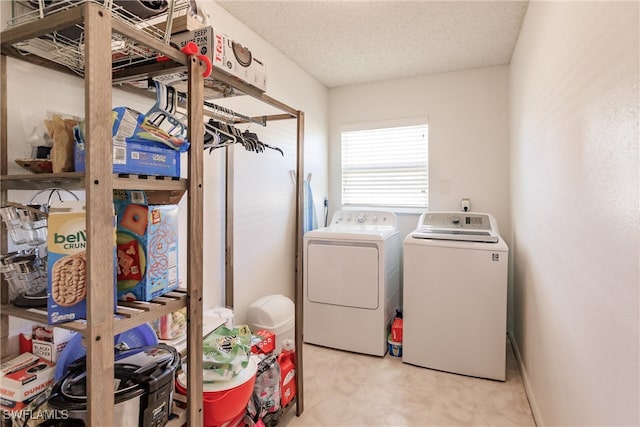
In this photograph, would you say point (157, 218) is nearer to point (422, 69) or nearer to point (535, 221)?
point (535, 221)

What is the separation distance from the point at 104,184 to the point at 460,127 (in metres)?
3.08

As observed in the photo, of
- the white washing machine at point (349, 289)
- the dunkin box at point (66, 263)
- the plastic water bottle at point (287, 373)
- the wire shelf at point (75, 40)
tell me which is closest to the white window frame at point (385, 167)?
the white washing machine at point (349, 289)

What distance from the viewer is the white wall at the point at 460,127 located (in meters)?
3.16

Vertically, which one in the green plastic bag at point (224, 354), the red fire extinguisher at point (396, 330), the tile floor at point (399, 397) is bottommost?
the tile floor at point (399, 397)

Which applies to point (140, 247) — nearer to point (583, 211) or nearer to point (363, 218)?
point (583, 211)

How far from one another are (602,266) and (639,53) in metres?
0.58

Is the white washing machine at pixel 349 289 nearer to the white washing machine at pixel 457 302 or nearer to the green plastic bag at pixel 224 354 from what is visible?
the white washing machine at pixel 457 302

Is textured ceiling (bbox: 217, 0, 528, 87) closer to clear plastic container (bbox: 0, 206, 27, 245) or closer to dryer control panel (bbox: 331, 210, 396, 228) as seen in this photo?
dryer control panel (bbox: 331, 210, 396, 228)

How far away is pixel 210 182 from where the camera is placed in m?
2.16

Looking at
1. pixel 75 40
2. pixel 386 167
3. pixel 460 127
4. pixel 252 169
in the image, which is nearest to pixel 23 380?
pixel 75 40

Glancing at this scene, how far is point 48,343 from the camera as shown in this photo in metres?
1.15

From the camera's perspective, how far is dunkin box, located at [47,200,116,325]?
0.90m

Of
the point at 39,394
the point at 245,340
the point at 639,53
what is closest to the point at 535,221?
the point at 639,53

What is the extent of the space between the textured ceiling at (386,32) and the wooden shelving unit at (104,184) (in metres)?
1.19
